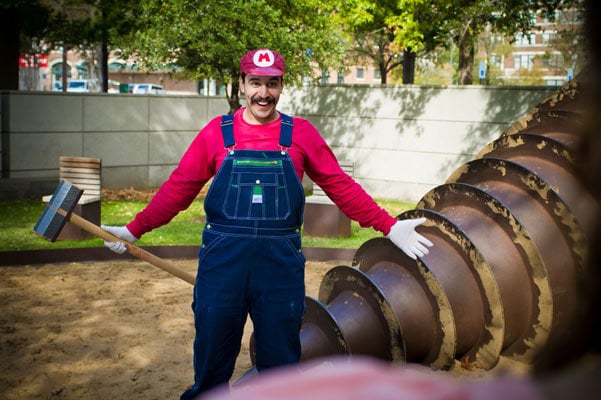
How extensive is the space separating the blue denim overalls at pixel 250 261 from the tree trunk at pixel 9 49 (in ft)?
45.4

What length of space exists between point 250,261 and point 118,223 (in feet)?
25.8

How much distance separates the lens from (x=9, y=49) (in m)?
16.2

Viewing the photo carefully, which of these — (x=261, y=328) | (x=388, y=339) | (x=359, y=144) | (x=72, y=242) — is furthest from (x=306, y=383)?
(x=359, y=144)

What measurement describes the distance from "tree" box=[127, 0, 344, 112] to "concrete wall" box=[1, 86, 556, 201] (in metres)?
1.41

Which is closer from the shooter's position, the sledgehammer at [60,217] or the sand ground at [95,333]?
the sledgehammer at [60,217]

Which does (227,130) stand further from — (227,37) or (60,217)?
(227,37)

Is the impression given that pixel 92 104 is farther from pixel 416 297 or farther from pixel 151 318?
pixel 416 297

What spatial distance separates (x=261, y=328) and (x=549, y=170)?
246 cm

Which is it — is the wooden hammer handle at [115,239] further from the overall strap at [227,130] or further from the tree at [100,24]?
the tree at [100,24]

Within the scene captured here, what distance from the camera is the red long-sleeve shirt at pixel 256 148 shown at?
147 inches

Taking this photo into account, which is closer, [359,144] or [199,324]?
[199,324]

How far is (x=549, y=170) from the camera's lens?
518 cm

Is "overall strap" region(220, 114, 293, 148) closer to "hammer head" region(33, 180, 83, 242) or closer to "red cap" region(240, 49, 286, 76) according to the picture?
"red cap" region(240, 49, 286, 76)

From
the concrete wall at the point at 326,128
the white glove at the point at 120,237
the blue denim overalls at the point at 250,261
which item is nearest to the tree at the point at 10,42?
the concrete wall at the point at 326,128
